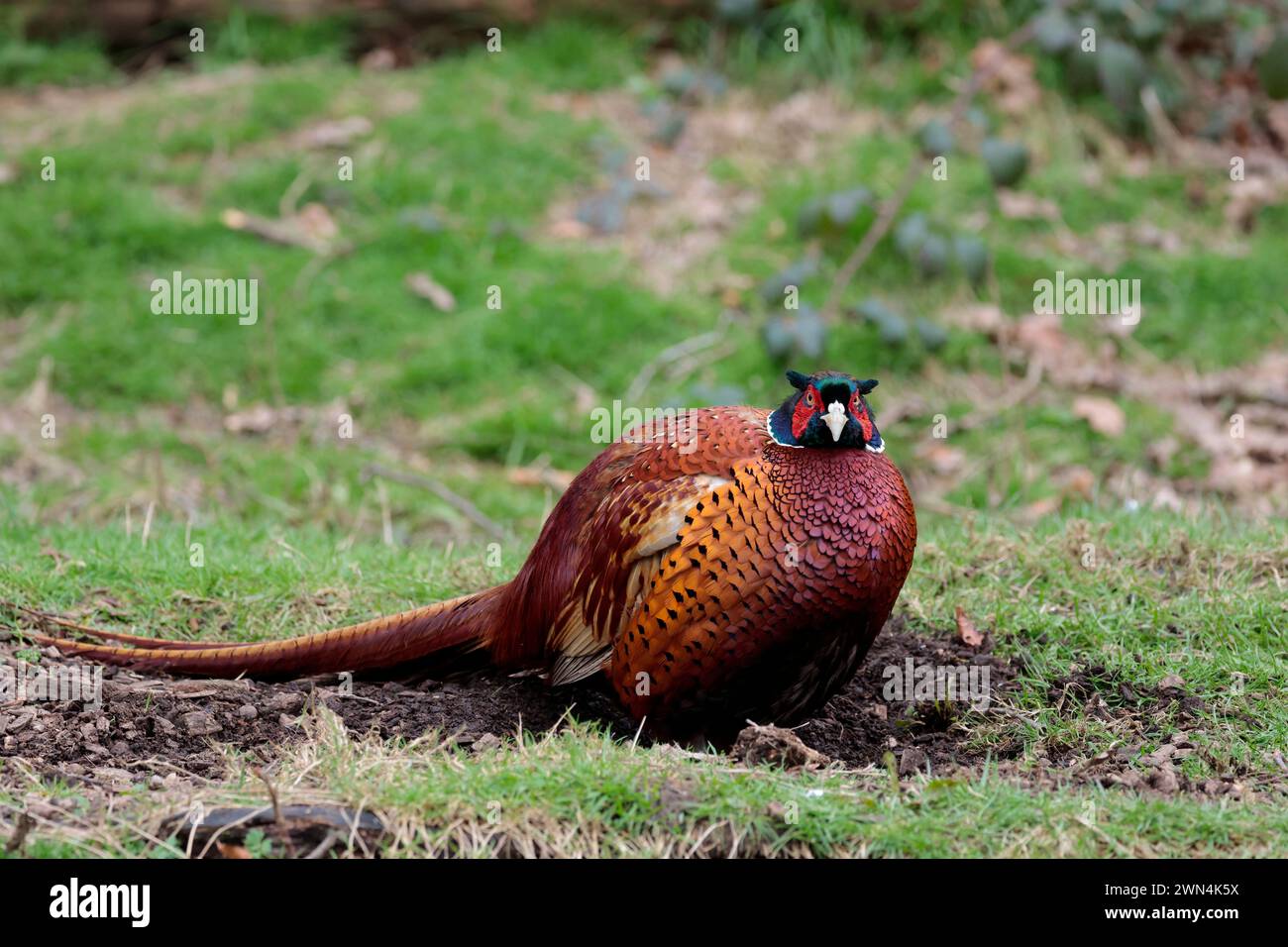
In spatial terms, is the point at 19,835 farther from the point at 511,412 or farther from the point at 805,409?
the point at 511,412

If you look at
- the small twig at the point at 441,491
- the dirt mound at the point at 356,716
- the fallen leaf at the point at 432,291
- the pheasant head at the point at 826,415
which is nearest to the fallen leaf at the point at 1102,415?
the small twig at the point at 441,491

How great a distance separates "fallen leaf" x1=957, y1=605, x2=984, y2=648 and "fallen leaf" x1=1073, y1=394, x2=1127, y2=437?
3061 mm

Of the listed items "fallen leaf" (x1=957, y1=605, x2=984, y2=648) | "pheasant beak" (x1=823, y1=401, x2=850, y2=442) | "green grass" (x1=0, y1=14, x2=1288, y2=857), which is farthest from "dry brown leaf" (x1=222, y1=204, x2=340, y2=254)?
"pheasant beak" (x1=823, y1=401, x2=850, y2=442)

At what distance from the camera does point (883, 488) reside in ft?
13.0

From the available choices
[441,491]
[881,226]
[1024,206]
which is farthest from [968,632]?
[1024,206]

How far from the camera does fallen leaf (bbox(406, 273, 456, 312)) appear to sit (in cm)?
850

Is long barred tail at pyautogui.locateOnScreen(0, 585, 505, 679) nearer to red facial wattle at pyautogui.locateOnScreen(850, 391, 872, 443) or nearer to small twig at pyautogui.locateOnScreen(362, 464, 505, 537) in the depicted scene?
red facial wattle at pyautogui.locateOnScreen(850, 391, 872, 443)

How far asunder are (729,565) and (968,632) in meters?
1.24

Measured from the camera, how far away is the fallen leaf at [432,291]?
335 inches

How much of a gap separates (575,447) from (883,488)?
386cm

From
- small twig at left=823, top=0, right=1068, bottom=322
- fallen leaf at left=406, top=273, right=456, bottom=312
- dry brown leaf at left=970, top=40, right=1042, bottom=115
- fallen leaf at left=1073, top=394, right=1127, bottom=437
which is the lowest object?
fallen leaf at left=1073, top=394, right=1127, bottom=437

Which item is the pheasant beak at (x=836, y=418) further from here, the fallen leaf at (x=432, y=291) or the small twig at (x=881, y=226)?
the fallen leaf at (x=432, y=291)

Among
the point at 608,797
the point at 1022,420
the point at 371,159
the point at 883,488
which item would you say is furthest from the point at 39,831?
the point at 371,159

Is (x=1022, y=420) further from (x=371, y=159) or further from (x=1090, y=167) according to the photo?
(x=371, y=159)
